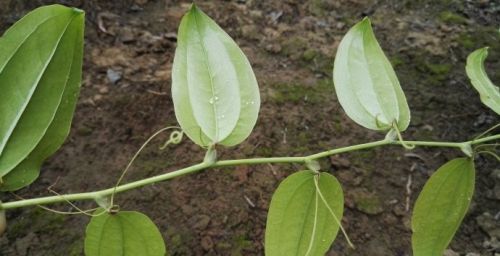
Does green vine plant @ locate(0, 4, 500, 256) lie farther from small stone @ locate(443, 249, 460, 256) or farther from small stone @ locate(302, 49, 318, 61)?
small stone @ locate(302, 49, 318, 61)

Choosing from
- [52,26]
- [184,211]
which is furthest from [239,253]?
[52,26]

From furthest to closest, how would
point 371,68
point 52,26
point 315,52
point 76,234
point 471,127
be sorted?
point 315,52 < point 471,127 < point 76,234 < point 371,68 < point 52,26

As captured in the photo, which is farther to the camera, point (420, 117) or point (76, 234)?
point (420, 117)

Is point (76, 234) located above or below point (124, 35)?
below

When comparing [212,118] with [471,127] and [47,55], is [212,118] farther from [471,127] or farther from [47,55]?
[471,127]

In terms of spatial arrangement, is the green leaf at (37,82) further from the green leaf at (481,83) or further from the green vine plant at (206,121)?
the green leaf at (481,83)

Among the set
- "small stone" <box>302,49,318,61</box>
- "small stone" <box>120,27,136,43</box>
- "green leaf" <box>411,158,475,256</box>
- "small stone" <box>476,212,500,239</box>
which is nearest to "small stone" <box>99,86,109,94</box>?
"small stone" <box>120,27,136,43</box>
